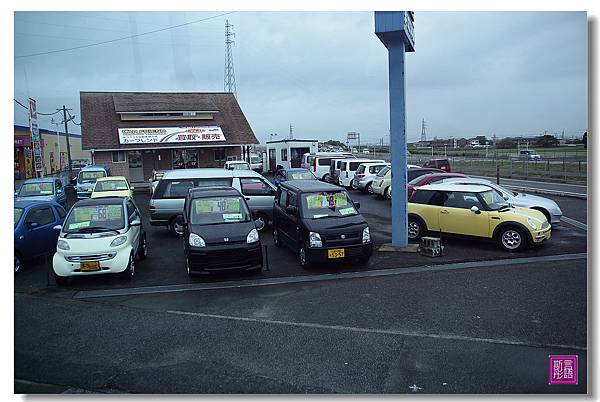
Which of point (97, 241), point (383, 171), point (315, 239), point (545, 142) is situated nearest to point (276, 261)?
point (315, 239)

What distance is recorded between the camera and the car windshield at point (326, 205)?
9.97 meters

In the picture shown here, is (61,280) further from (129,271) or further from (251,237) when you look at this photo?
(251,237)

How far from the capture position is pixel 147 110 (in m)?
31.0

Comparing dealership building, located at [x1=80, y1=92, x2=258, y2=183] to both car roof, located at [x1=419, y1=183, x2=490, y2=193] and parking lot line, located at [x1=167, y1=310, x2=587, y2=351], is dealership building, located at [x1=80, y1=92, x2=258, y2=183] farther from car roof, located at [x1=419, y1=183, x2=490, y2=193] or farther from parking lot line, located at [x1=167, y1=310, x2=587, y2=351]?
parking lot line, located at [x1=167, y1=310, x2=587, y2=351]

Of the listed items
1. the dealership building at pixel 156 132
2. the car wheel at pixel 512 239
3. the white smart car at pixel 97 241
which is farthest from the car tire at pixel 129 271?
the dealership building at pixel 156 132

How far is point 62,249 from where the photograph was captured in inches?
337

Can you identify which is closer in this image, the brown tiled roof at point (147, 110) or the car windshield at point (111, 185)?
the car windshield at point (111, 185)

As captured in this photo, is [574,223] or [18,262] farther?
[574,223]

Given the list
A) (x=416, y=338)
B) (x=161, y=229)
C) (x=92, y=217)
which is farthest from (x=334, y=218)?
(x=161, y=229)

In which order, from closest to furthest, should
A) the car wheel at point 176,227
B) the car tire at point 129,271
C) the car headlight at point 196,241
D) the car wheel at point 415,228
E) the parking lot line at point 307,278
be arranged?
the parking lot line at point 307,278 < the car headlight at point 196,241 < the car tire at point 129,271 < the car wheel at point 415,228 < the car wheel at point 176,227

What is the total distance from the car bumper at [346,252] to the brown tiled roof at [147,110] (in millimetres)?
22081

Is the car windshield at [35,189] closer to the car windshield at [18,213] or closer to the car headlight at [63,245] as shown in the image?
the car windshield at [18,213]

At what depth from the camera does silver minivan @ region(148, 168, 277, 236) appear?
13508 mm

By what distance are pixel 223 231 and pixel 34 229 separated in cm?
441
